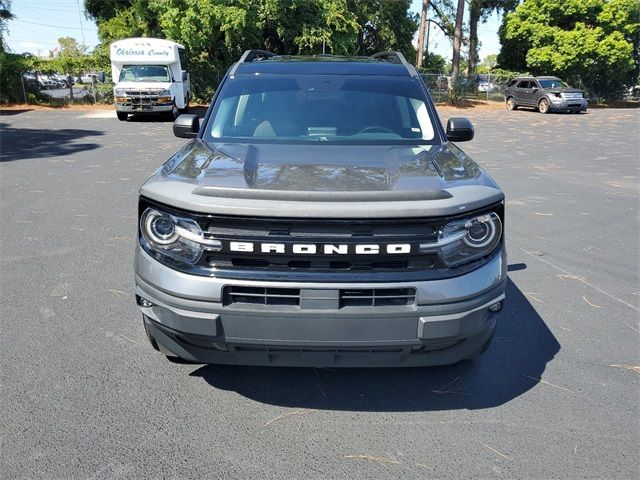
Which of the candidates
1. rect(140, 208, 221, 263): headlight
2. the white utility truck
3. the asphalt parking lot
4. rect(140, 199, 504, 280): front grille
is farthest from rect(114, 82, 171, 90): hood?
rect(140, 199, 504, 280): front grille

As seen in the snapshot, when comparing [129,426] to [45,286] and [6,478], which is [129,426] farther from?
[45,286]

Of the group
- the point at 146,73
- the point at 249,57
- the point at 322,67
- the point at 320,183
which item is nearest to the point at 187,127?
the point at 249,57

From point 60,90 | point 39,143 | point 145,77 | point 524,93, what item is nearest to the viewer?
point 39,143

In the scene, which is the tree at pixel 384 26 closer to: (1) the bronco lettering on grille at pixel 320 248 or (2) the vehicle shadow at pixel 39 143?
(2) the vehicle shadow at pixel 39 143

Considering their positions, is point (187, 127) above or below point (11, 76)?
below

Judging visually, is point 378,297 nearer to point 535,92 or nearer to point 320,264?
point 320,264

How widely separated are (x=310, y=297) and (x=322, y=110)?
1.98 meters

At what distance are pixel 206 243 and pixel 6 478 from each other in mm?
1394

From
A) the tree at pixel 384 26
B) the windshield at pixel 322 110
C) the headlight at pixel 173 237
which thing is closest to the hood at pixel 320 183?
the headlight at pixel 173 237

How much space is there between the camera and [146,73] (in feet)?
70.2

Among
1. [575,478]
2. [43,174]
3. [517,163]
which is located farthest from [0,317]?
[517,163]

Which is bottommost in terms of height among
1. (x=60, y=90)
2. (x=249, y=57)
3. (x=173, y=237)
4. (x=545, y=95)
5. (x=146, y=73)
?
(x=173, y=237)

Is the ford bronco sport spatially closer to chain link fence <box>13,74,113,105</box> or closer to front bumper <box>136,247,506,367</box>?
front bumper <box>136,247,506,367</box>

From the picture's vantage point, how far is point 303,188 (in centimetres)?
255
